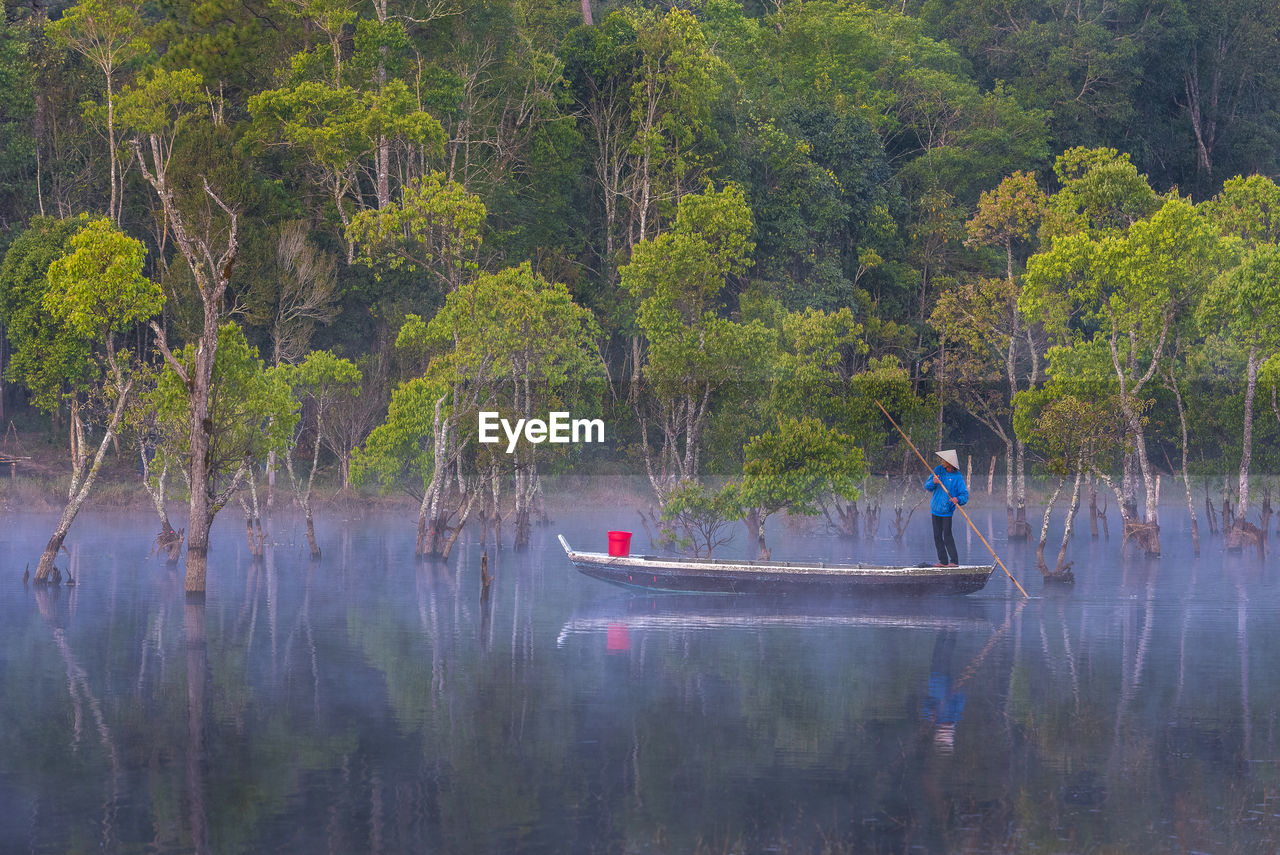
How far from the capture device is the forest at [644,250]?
4156cm

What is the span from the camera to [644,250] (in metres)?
46.1

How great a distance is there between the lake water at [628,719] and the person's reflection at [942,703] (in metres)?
0.08

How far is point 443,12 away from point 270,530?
70.3 ft

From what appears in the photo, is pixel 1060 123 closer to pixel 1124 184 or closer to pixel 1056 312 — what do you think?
pixel 1124 184

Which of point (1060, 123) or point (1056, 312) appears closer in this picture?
point (1056, 312)

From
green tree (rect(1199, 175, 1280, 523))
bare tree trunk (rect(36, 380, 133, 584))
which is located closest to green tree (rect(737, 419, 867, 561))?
green tree (rect(1199, 175, 1280, 523))

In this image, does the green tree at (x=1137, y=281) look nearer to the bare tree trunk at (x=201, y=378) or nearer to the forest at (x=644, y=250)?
the forest at (x=644, y=250)

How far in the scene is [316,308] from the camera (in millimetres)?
54906

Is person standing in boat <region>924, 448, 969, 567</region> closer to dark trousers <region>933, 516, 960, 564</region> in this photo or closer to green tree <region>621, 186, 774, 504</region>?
dark trousers <region>933, 516, 960, 564</region>

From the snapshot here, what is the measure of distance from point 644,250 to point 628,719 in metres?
27.5

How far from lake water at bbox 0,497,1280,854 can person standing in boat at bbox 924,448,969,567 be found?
125 centimetres

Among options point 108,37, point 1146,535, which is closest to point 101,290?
point 108,37

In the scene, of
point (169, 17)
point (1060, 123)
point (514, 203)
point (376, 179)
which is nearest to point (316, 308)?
point (376, 179)

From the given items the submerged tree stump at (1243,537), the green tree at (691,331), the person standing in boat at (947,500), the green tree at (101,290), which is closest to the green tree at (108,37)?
the green tree at (691,331)
